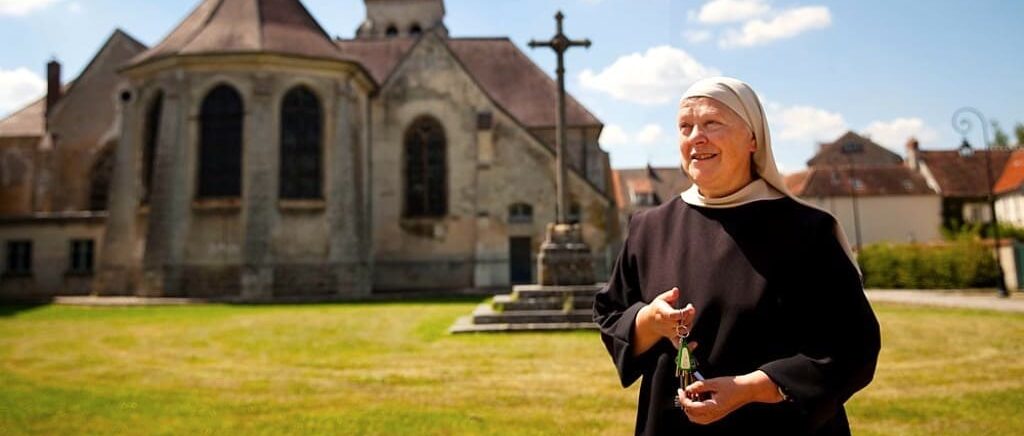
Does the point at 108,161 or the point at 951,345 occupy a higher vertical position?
the point at 108,161

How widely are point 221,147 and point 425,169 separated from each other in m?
7.61

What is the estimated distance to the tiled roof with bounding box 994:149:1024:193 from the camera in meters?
37.8

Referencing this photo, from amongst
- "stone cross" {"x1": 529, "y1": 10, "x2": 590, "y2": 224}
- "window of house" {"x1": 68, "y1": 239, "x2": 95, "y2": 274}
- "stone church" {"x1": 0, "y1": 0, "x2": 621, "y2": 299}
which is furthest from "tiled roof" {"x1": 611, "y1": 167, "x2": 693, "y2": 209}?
"stone cross" {"x1": 529, "y1": 10, "x2": 590, "y2": 224}

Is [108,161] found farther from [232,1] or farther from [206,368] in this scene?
[206,368]

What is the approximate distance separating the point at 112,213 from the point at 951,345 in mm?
25172

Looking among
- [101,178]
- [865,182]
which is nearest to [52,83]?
[101,178]

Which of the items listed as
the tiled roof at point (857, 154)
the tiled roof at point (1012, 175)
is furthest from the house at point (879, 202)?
the tiled roof at point (857, 154)

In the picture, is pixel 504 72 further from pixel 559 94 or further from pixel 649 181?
pixel 649 181

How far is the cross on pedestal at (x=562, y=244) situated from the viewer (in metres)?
12.5

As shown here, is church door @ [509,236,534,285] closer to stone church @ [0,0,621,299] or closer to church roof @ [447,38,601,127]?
stone church @ [0,0,621,299]

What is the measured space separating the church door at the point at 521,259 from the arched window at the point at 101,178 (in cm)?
1874

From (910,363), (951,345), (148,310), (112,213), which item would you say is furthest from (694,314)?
(112,213)

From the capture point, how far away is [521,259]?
992 inches

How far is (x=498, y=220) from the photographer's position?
81.4 feet
